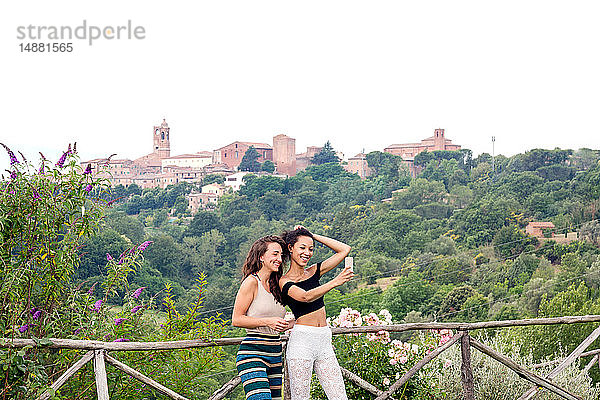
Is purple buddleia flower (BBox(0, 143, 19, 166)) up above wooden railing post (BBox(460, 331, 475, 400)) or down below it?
above

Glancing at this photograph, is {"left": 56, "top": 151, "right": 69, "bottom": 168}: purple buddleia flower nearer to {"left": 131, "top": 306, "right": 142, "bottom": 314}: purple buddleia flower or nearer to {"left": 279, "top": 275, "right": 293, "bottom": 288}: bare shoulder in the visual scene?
{"left": 131, "top": 306, "right": 142, "bottom": 314}: purple buddleia flower

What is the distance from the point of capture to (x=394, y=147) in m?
63.3

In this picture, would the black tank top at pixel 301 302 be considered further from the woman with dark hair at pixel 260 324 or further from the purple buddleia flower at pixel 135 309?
the purple buddleia flower at pixel 135 309

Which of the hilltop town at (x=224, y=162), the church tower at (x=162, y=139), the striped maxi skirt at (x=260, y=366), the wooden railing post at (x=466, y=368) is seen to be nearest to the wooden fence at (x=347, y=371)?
the wooden railing post at (x=466, y=368)

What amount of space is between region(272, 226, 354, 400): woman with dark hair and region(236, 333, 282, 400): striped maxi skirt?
59 mm

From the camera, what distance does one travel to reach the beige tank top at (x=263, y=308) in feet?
6.35

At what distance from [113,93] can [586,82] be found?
93.9ft

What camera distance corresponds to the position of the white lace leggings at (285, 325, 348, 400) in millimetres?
1984

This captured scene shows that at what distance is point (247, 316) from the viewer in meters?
1.91

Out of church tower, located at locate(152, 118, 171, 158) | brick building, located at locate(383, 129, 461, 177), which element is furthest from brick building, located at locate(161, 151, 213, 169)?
brick building, located at locate(383, 129, 461, 177)

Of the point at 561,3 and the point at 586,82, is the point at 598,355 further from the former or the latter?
the point at 586,82

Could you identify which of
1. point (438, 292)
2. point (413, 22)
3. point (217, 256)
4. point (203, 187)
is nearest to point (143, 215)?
point (203, 187)

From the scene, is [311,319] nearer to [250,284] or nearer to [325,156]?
[250,284]

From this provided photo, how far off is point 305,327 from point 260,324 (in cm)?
17
